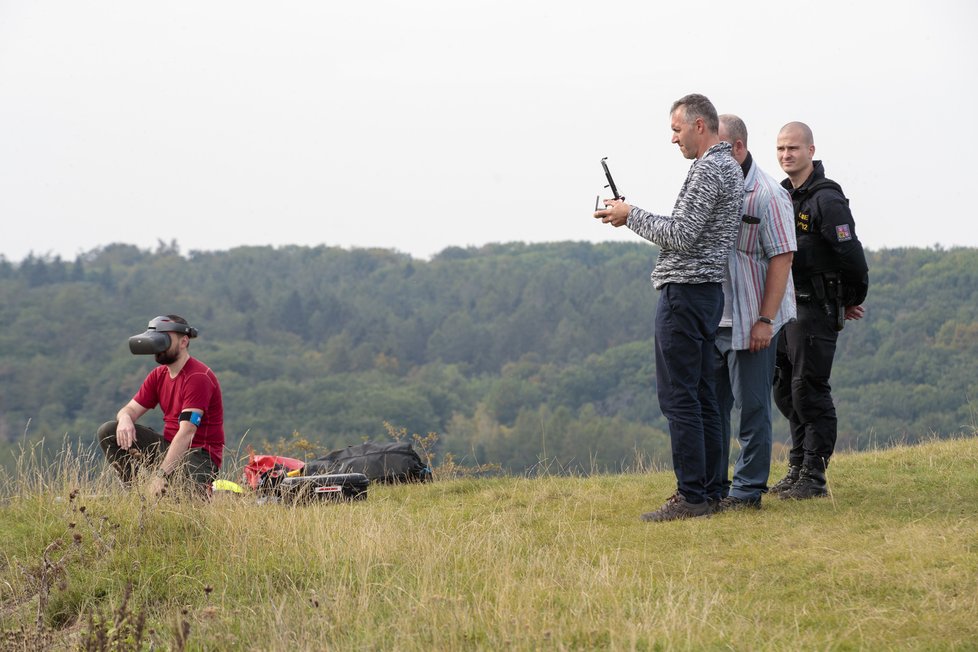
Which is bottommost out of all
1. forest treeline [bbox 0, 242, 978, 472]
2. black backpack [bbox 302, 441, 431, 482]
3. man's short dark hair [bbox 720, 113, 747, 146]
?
forest treeline [bbox 0, 242, 978, 472]

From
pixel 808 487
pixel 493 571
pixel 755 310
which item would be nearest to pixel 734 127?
pixel 755 310

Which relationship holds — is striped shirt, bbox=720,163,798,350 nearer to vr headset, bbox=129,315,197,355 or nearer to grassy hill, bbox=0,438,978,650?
grassy hill, bbox=0,438,978,650

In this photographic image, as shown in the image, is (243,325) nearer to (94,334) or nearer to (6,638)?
(94,334)

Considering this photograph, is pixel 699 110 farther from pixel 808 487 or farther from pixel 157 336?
pixel 157 336

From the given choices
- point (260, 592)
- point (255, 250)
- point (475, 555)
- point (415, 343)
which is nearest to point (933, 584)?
point (475, 555)

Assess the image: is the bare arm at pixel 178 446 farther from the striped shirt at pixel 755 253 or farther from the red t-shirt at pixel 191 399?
the striped shirt at pixel 755 253

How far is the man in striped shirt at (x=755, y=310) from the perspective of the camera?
5.77 meters

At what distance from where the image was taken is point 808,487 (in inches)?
240

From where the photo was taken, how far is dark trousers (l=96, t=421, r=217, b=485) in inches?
263

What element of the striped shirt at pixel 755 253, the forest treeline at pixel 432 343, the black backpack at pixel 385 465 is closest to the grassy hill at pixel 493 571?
the striped shirt at pixel 755 253

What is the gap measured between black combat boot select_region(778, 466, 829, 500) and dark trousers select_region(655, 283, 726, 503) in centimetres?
62

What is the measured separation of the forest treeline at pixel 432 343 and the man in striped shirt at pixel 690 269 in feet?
141

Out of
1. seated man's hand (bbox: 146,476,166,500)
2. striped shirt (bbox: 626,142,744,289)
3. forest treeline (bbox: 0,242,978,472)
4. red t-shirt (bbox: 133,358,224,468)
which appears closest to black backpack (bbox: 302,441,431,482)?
red t-shirt (bbox: 133,358,224,468)

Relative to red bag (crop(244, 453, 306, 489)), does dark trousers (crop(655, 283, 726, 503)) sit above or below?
above
